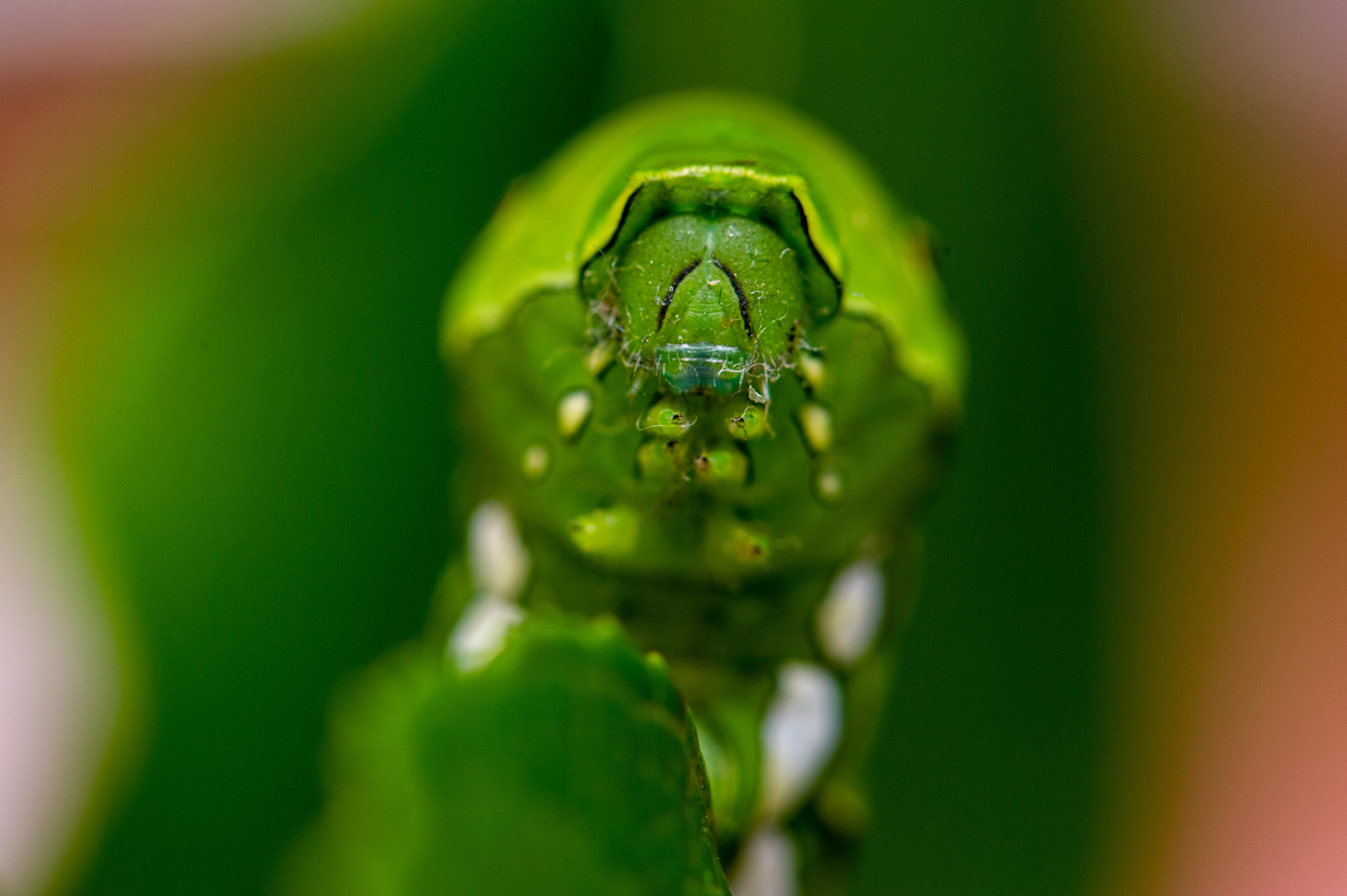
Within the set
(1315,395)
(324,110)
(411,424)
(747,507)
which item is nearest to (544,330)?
(747,507)

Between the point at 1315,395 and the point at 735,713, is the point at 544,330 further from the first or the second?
the point at 1315,395

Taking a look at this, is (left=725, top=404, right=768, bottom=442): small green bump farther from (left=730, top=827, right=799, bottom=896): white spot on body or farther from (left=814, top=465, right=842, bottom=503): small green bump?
(left=730, top=827, right=799, bottom=896): white spot on body

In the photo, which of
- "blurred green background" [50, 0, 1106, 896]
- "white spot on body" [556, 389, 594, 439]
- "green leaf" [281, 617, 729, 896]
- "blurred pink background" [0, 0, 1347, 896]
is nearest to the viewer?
"green leaf" [281, 617, 729, 896]

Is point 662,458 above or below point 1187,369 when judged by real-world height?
above

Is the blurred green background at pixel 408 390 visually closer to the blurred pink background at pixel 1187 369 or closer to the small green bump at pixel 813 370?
the blurred pink background at pixel 1187 369

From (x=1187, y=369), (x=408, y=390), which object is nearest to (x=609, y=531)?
(x=408, y=390)

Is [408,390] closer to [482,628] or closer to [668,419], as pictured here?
[482,628]

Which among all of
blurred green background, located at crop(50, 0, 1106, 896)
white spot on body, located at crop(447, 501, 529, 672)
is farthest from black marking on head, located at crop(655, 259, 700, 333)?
blurred green background, located at crop(50, 0, 1106, 896)
